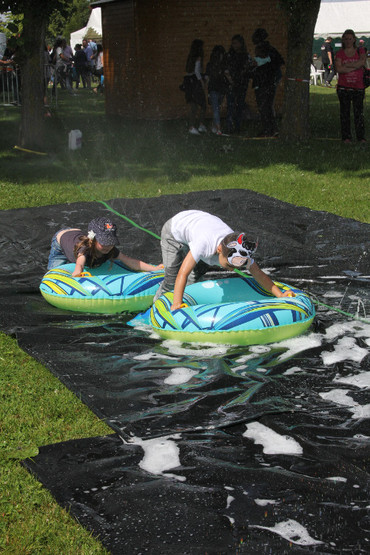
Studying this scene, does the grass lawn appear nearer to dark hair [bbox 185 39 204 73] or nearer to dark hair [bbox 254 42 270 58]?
dark hair [bbox 185 39 204 73]

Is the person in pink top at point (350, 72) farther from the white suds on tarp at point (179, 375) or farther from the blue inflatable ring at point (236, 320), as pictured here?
the white suds on tarp at point (179, 375)

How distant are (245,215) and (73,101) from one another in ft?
55.4

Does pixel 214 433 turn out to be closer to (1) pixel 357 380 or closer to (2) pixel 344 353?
(1) pixel 357 380

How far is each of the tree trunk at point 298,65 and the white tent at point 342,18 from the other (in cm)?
1882

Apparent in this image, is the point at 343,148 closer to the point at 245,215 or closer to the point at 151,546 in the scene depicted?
the point at 245,215

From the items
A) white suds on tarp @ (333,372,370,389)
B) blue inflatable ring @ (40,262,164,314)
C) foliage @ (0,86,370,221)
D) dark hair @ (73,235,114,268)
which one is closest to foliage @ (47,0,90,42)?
foliage @ (0,86,370,221)

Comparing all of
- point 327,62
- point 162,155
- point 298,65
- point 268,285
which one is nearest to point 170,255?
point 268,285

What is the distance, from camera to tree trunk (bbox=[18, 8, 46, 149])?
13.3 m

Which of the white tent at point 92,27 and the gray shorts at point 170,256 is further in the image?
the white tent at point 92,27

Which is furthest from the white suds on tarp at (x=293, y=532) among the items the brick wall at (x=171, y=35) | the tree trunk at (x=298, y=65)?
the brick wall at (x=171, y=35)

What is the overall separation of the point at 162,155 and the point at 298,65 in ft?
11.0

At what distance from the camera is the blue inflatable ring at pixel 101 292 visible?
6477 millimetres

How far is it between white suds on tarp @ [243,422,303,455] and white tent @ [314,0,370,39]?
3052 centimetres

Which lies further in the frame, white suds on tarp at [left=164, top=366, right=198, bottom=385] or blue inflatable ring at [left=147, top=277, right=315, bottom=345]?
blue inflatable ring at [left=147, top=277, right=315, bottom=345]
